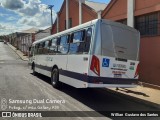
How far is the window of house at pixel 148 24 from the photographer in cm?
1563

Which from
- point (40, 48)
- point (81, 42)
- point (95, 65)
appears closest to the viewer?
point (95, 65)

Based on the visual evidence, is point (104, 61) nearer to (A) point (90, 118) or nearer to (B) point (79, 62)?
(B) point (79, 62)

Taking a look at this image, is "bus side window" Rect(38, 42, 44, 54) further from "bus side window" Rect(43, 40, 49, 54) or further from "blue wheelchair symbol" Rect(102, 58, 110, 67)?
"blue wheelchair symbol" Rect(102, 58, 110, 67)

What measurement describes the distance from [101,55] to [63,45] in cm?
381

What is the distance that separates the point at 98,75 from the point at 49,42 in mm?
7023

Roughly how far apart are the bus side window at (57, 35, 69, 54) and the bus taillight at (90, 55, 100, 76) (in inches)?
121

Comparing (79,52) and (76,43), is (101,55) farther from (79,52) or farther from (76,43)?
(76,43)

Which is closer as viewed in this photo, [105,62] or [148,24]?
[105,62]

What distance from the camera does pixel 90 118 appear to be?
344 inches

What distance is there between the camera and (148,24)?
16.2 metres

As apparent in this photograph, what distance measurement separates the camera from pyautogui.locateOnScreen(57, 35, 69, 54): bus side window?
13553 millimetres

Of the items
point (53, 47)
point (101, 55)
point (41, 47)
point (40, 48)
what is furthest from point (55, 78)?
point (40, 48)

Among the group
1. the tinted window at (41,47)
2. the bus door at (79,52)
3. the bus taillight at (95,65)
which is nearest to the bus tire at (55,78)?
the bus door at (79,52)

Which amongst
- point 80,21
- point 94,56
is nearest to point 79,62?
point 94,56
